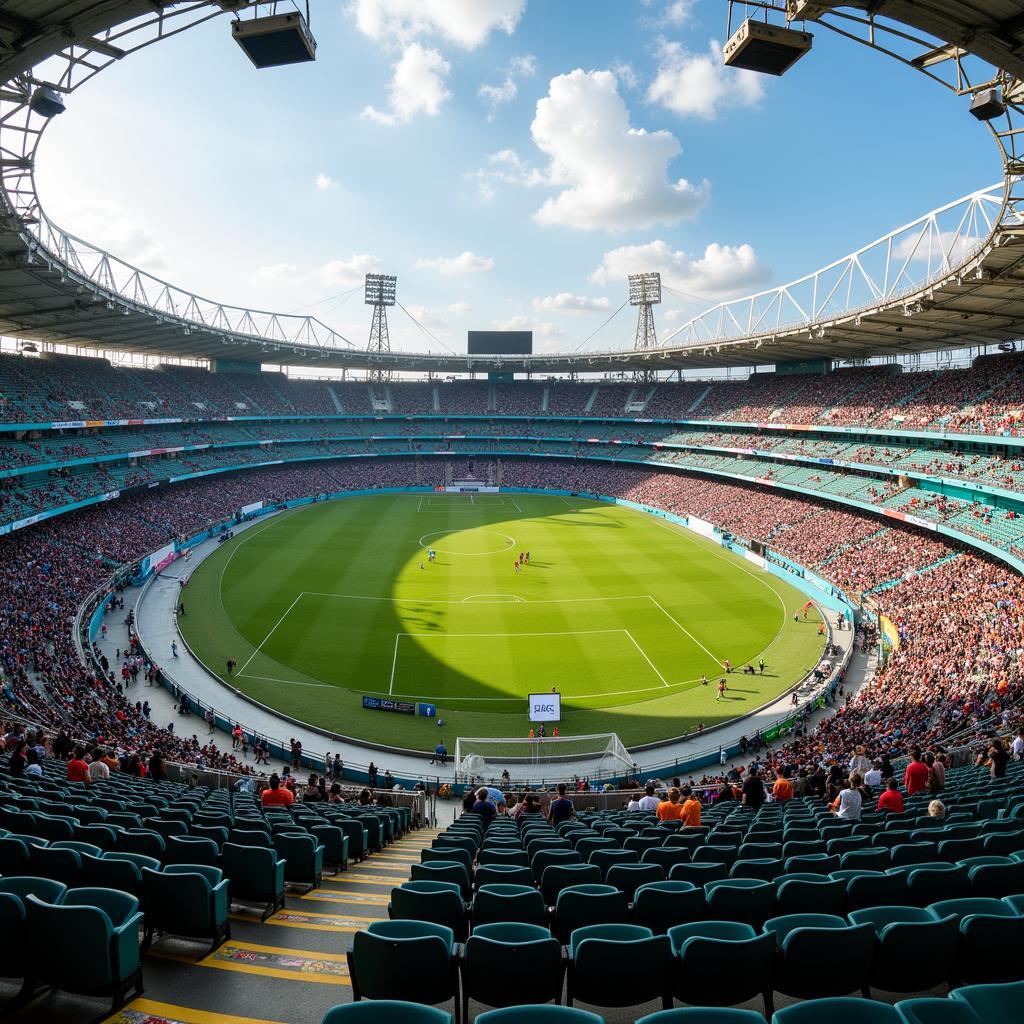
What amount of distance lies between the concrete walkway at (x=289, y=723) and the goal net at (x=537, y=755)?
0.30 meters

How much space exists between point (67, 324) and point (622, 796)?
160 ft

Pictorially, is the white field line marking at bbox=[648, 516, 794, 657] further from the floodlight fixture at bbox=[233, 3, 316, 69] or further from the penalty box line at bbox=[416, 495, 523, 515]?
the floodlight fixture at bbox=[233, 3, 316, 69]

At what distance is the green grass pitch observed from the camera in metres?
29.5

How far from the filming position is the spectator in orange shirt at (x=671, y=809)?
13180 mm

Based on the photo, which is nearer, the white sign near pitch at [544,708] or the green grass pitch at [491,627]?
the white sign near pitch at [544,708]

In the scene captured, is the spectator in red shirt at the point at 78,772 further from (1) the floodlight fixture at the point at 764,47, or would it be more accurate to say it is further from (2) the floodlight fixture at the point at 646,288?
(2) the floodlight fixture at the point at 646,288

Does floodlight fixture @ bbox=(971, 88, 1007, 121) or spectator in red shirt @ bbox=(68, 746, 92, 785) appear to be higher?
floodlight fixture @ bbox=(971, 88, 1007, 121)

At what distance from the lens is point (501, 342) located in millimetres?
97812

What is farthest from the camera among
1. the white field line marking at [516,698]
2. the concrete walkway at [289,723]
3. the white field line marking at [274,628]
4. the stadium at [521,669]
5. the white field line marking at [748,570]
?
the white field line marking at [748,570]

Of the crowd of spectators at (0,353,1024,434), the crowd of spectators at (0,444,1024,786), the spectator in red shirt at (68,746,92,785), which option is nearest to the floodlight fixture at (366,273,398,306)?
the crowd of spectators at (0,353,1024,434)

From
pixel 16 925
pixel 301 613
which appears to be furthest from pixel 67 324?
pixel 16 925

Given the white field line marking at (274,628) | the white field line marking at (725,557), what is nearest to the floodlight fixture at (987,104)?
the white field line marking at (725,557)

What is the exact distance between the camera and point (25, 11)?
529 inches

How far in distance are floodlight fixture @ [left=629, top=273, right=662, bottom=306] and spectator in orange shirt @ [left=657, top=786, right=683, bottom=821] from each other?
91.8 m
